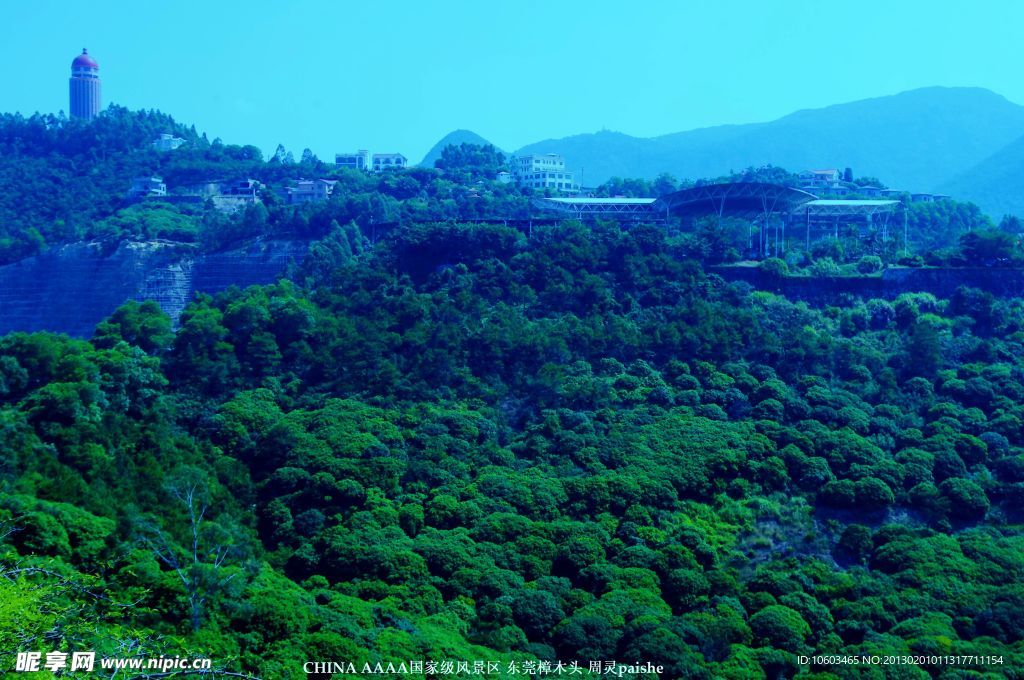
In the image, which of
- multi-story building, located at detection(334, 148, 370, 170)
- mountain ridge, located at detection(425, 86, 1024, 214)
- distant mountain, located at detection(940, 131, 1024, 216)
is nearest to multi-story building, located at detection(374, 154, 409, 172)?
multi-story building, located at detection(334, 148, 370, 170)

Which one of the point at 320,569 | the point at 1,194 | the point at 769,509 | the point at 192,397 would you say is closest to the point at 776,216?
the point at 769,509

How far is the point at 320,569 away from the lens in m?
22.2

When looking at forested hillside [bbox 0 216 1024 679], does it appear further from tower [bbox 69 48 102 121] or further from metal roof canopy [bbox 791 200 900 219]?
tower [bbox 69 48 102 121]

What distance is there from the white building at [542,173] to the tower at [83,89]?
3071cm

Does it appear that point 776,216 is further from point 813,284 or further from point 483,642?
point 483,642

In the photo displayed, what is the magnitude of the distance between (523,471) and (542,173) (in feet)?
139

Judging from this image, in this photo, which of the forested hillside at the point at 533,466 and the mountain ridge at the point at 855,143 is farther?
the mountain ridge at the point at 855,143

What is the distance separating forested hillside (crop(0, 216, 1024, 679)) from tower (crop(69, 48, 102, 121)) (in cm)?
4962

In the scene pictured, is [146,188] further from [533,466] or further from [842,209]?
[533,466]

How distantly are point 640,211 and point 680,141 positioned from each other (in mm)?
110511

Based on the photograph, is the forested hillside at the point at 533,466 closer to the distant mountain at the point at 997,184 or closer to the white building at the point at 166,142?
the white building at the point at 166,142

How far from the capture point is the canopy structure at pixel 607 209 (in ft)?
142

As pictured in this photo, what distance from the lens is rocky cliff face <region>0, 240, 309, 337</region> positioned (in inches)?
1845

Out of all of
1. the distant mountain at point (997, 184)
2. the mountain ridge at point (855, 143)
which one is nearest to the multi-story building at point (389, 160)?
the distant mountain at point (997, 184)
